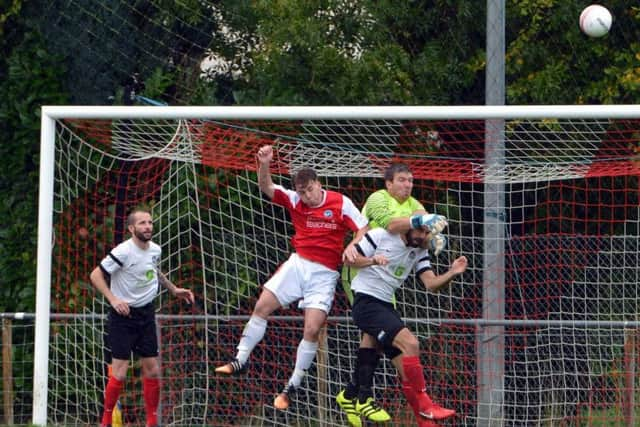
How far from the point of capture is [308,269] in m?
9.59

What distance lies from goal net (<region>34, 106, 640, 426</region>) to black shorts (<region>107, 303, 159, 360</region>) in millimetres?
1118

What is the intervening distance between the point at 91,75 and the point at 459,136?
3.81 meters

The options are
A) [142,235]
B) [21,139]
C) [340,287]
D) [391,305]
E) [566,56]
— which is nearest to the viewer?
[391,305]

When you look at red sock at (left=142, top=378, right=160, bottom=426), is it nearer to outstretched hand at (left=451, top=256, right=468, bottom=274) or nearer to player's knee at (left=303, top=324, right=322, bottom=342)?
player's knee at (left=303, top=324, right=322, bottom=342)

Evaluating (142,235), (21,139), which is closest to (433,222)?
(142,235)

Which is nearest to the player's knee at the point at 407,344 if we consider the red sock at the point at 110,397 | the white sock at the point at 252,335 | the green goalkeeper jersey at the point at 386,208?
the green goalkeeper jersey at the point at 386,208

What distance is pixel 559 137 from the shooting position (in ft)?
40.9

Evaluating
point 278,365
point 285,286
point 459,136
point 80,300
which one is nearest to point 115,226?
point 80,300

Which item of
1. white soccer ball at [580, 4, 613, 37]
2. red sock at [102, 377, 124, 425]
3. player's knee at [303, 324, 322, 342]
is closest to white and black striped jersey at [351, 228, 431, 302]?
player's knee at [303, 324, 322, 342]

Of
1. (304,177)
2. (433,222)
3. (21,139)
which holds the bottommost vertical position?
(433,222)

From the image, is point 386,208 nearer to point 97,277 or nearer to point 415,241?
point 415,241

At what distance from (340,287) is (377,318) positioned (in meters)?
3.40

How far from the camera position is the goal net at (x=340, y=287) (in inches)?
428

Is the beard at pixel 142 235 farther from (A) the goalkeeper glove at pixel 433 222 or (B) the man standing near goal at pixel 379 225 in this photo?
(A) the goalkeeper glove at pixel 433 222
